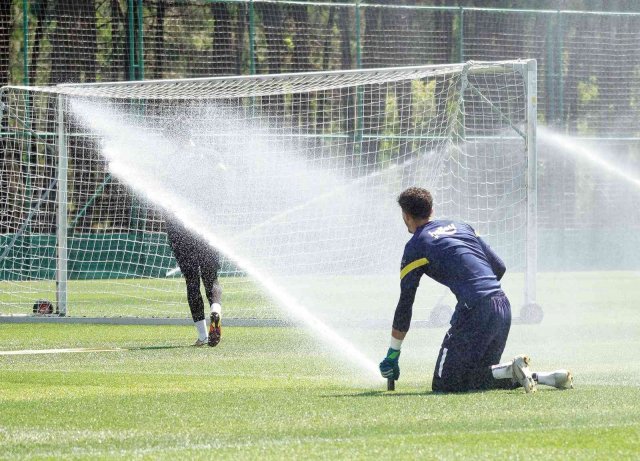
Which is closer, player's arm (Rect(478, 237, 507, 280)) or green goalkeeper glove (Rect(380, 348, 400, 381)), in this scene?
green goalkeeper glove (Rect(380, 348, 400, 381))

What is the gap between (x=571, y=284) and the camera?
936 inches

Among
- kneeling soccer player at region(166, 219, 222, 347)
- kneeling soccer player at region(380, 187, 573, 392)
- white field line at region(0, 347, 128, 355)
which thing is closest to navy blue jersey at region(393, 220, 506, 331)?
kneeling soccer player at region(380, 187, 573, 392)

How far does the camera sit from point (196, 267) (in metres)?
12.6

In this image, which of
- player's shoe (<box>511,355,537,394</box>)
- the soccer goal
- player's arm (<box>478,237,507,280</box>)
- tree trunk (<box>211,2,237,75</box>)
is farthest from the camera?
tree trunk (<box>211,2,237,75</box>)

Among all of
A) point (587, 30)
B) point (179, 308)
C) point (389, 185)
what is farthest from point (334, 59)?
point (179, 308)

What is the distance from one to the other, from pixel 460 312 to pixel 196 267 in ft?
15.3

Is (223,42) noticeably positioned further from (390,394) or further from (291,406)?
(291,406)

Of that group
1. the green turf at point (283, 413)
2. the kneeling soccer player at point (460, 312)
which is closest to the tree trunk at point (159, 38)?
the green turf at point (283, 413)

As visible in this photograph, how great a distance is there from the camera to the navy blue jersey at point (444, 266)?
8227mm

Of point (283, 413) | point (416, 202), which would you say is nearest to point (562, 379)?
point (416, 202)

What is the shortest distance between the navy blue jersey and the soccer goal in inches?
191

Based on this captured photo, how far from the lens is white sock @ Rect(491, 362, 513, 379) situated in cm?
823

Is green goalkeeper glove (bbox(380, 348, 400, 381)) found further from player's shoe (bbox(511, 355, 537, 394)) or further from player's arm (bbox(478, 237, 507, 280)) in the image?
player's arm (bbox(478, 237, 507, 280))

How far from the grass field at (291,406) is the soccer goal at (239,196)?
2.40 m
